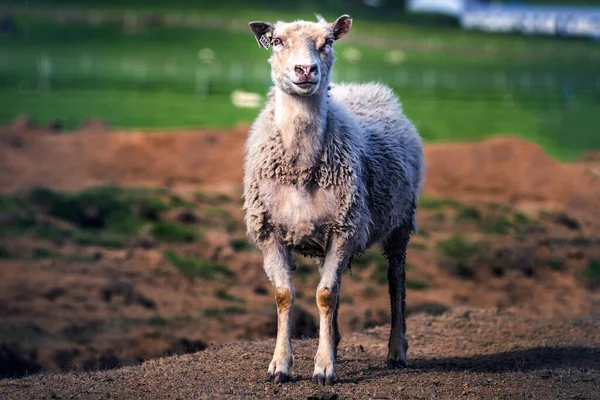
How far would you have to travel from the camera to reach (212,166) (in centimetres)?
3077

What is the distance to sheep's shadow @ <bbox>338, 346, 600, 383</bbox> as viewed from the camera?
31.3 ft

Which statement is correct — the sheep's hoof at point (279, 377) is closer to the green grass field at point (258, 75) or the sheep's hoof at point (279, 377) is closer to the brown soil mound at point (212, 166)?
the brown soil mound at point (212, 166)

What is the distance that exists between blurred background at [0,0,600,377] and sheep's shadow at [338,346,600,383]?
366 centimetres

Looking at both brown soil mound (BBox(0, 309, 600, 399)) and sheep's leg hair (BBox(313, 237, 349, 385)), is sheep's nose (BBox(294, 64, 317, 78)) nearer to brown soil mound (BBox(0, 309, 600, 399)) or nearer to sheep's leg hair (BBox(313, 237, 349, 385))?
sheep's leg hair (BBox(313, 237, 349, 385))

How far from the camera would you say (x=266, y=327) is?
48.7ft

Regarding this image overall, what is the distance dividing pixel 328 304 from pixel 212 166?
73.9 feet

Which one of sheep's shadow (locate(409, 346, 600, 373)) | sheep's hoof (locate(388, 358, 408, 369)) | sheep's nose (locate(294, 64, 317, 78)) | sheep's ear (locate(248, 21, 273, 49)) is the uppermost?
sheep's ear (locate(248, 21, 273, 49))

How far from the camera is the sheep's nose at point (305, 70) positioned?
823 cm

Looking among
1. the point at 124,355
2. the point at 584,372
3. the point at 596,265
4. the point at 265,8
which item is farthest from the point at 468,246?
the point at 265,8

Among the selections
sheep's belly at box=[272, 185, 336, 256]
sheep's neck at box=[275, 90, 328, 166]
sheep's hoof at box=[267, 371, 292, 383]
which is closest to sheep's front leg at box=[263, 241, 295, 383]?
sheep's hoof at box=[267, 371, 292, 383]

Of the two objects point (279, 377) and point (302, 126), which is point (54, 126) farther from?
point (279, 377)

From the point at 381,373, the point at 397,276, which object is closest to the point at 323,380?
the point at 381,373

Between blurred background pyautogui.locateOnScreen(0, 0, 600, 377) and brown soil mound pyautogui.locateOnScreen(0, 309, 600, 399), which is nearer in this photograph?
brown soil mound pyautogui.locateOnScreen(0, 309, 600, 399)

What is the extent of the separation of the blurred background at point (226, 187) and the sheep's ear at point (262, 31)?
4537 millimetres
